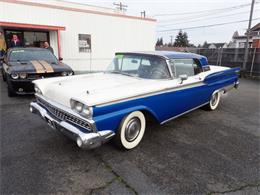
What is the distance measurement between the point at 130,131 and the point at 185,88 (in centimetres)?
154

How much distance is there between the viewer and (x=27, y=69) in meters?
5.66

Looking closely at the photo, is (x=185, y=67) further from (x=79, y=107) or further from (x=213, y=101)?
(x=79, y=107)

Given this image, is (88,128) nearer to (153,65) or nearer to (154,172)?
(154,172)

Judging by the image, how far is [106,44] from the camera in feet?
43.8

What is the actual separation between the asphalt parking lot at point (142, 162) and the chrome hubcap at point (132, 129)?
0.22 meters

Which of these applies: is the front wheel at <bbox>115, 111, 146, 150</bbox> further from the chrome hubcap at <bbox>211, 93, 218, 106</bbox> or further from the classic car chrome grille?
the chrome hubcap at <bbox>211, 93, 218, 106</bbox>

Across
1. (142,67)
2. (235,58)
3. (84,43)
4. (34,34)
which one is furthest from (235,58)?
(34,34)

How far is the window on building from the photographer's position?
1221 centimetres

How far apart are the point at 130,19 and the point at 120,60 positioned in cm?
1064

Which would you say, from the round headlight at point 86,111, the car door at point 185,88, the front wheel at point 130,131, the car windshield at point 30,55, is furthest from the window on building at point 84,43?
the round headlight at point 86,111

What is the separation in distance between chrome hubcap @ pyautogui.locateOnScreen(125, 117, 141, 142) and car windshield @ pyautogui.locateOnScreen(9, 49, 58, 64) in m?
4.77

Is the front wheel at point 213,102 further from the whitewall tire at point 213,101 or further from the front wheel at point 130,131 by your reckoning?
the front wheel at point 130,131

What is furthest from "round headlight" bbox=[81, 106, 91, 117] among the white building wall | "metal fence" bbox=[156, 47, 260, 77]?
"metal fence" bbox=[156, 47, 260, 77]

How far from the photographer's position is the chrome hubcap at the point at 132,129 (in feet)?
10.0
